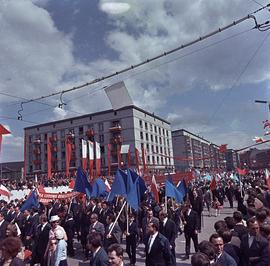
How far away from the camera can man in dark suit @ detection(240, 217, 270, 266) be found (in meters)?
4.93

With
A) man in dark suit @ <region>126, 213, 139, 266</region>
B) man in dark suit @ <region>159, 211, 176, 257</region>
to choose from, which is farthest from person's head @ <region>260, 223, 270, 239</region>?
man in dark suit @ <region>126, 213, 139, 266</region>

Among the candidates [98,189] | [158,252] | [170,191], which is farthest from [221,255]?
[98,189]

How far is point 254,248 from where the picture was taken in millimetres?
5039

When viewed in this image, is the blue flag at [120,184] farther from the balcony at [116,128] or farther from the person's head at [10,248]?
the balcony at [116,128]

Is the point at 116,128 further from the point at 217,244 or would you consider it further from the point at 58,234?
the point at 217,244

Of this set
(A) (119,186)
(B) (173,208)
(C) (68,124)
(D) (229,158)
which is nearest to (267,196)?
(B) (173,208)

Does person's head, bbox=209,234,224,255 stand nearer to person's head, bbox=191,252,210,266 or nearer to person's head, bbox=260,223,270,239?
person's head, bbox=260,223,270,239

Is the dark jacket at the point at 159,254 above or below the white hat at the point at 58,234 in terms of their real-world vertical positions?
below

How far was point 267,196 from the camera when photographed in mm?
10883

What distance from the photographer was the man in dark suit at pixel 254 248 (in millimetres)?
4931

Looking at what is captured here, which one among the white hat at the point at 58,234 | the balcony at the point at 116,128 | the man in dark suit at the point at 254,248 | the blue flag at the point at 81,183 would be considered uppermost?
the balcony at the point at 116,128

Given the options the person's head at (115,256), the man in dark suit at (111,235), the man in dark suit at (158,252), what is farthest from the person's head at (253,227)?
the man in dark suit at (111,235)

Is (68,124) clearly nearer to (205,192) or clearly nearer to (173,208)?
(205,192)

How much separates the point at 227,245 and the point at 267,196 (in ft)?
21.1
